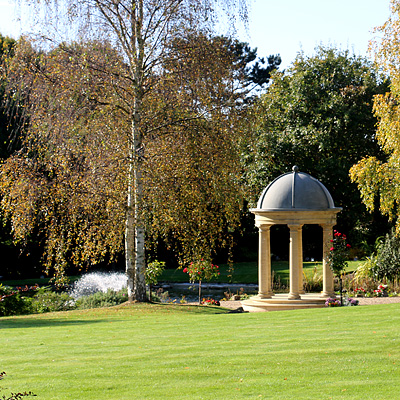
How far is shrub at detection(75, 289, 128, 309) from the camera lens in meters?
19.0

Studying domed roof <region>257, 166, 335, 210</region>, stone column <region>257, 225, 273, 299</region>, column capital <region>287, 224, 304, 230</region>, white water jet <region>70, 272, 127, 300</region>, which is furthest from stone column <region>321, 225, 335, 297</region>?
white water jet <region>70, 272, 127, 300</region>

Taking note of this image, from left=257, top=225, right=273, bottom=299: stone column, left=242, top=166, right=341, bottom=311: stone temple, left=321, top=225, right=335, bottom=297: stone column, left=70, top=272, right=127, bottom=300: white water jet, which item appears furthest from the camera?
left=70, top=272, right=127, bottom=300: white water jet

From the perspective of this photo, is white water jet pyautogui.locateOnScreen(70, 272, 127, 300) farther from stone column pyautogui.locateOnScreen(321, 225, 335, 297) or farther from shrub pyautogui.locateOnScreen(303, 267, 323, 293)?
stone column pyautogui.locateOnScreen(321, 225, 335, 297)

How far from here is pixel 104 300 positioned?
19281mm

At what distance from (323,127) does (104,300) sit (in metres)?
15.8

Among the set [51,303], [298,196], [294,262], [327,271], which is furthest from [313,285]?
[51,303]

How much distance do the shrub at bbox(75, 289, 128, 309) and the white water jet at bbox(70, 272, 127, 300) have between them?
6.49 m

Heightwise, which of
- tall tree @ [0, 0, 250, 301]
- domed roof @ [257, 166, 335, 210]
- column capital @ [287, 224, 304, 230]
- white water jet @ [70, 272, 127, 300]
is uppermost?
tall tree @ [0, 0, 250, 301]

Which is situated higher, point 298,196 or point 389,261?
point 298,196

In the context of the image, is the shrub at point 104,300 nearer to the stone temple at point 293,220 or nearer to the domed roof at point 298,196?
the stone temple at point 293,220

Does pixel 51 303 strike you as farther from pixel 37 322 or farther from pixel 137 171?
pixel 137 171

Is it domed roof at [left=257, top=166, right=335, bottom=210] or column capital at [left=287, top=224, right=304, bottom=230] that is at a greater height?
domed roof at [left=257, top=166, right=335, bottom=210]

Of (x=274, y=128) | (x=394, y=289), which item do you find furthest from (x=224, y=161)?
(x=274, y=128)

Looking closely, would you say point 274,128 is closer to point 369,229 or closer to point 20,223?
point 369,229
